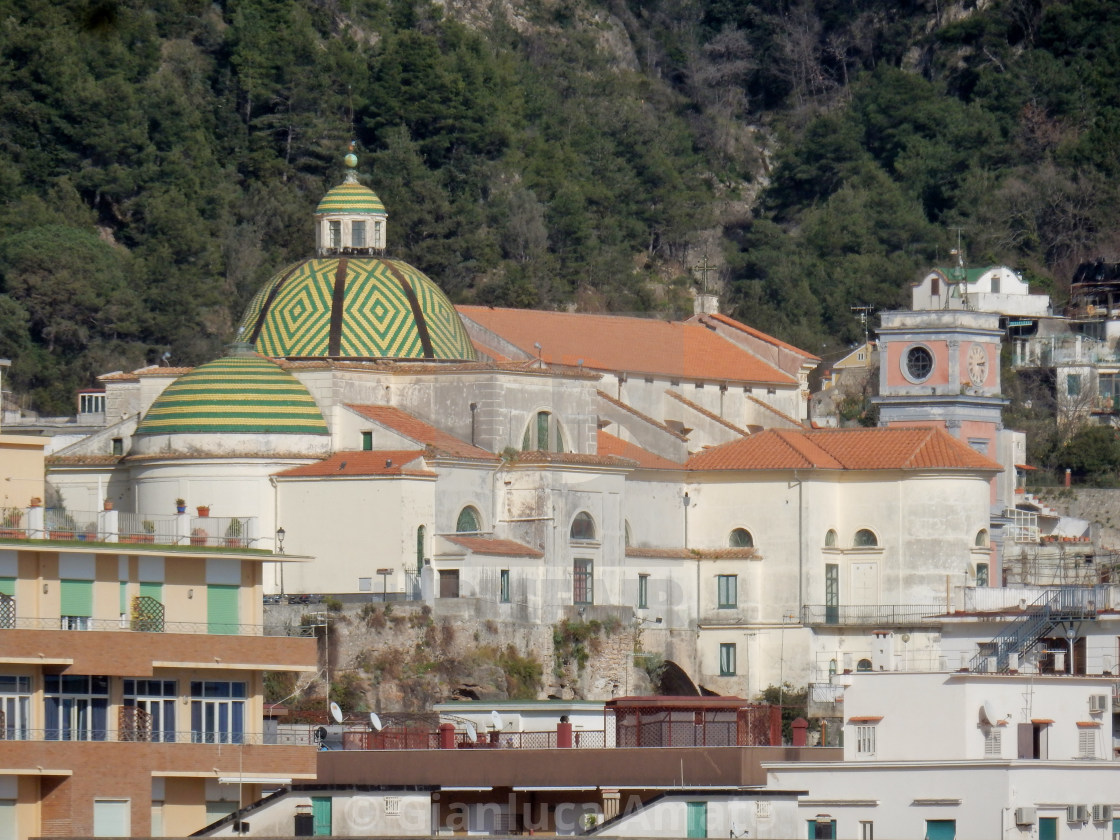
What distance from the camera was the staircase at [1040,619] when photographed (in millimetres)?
69500

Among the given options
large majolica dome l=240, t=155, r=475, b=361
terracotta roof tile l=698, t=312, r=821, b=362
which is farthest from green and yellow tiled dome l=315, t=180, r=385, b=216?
terracotta roof tile l=698, t=312, r=821, b=362

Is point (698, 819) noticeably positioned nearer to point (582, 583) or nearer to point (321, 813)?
point (321, 813)

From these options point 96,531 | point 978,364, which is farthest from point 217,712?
point 978,364

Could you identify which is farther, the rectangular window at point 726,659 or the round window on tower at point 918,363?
the round window on tower at point 918,363

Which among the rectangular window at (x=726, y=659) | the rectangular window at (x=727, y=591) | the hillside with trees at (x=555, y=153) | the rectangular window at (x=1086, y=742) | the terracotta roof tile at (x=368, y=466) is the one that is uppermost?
the hillside with trees at (x=555, y=153)

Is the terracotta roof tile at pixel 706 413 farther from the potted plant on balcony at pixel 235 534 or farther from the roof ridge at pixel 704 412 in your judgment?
the potted plant on balcony at pixel 235 534

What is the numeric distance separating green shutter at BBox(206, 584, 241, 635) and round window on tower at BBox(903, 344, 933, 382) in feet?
150

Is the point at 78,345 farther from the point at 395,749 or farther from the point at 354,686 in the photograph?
the point at 395,749

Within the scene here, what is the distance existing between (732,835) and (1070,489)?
175 ft

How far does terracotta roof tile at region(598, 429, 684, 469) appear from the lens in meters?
83.6

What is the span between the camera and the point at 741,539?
3344 inches

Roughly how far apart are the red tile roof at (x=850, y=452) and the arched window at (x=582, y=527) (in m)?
5.51

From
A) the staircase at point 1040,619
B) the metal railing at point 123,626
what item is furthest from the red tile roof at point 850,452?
the metal railing at point 123,626

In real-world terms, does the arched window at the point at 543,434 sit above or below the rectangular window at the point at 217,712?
above
